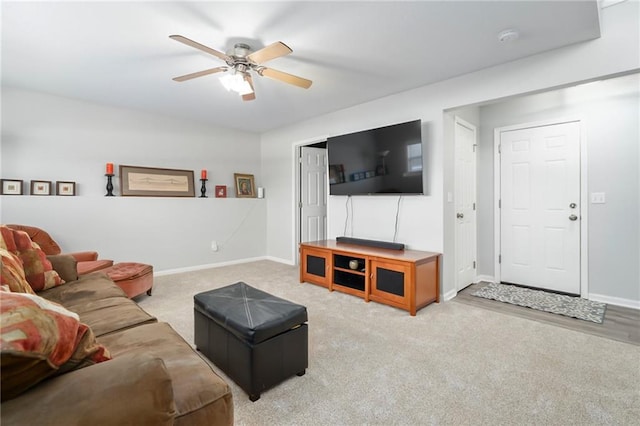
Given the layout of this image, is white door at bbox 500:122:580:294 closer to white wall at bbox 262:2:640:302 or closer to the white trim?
the white trim

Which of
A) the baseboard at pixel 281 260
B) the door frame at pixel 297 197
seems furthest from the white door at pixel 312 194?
the baseboard at pixel 281 260

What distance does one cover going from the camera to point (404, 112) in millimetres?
3465

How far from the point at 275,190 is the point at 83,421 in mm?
4770

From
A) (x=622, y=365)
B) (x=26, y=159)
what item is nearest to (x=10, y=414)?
(x=622, y=365)

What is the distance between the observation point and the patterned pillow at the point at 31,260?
6.22 feet

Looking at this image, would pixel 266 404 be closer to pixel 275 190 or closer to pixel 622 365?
pixel 622 365

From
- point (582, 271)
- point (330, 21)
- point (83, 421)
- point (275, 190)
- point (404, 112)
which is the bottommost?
point (582, 271)

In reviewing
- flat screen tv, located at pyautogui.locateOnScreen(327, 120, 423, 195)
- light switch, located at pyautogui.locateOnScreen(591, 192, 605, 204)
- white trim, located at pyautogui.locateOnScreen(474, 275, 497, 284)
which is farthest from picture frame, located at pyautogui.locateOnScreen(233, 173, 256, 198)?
light switch, located at pyautogui.locateOnScreen(591, 192, 605, 204)

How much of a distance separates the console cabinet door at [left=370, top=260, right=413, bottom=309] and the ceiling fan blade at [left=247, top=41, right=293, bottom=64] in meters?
2.07

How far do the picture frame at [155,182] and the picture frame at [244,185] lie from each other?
0.77 metres

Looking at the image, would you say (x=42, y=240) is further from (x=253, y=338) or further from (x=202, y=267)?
(x=253, y=338)

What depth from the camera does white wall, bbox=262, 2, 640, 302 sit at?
2.24m

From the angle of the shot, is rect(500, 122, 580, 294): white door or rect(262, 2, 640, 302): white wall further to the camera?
rect(500, 122, 580, 294): white door

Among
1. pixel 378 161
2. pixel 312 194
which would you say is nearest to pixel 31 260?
pixel 378 161
